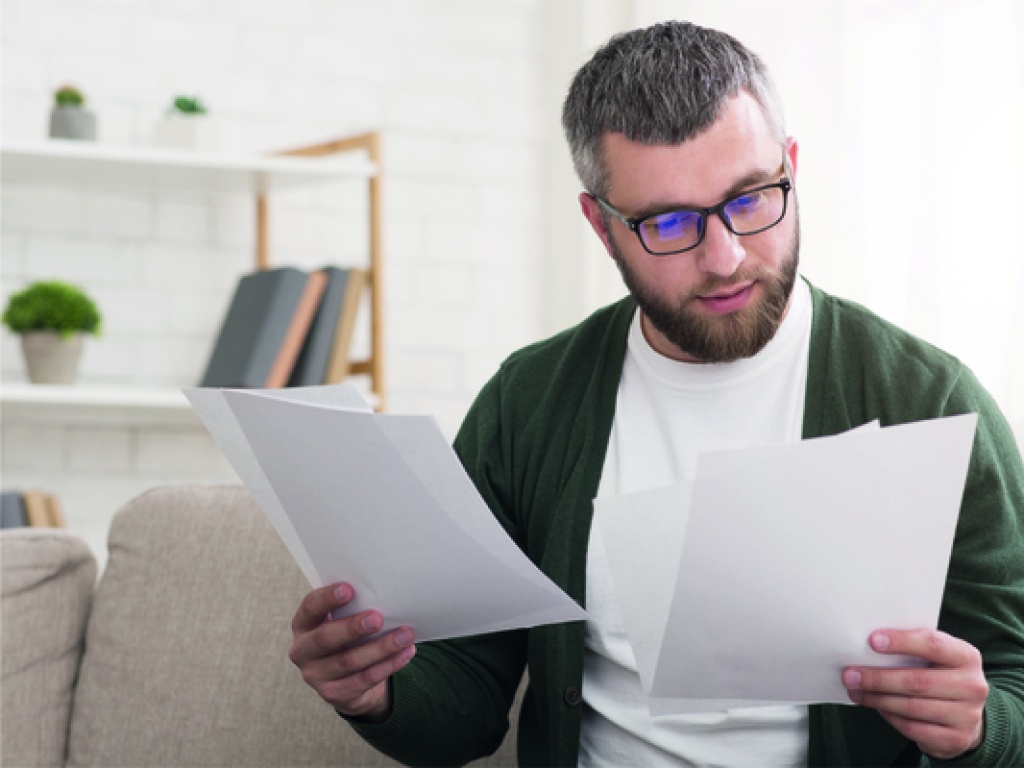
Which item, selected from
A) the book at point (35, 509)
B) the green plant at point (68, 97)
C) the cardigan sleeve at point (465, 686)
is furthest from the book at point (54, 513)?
the cardigan sleeve at point (465, 686)

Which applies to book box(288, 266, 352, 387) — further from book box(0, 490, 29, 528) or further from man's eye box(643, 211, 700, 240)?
man's eye box(643, 211, 700, 240)

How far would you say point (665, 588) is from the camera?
2.92 feet

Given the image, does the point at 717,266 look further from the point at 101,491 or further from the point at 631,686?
the point at 101,491

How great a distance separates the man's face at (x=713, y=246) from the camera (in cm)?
119

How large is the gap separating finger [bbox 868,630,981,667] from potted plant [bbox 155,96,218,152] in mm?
2005

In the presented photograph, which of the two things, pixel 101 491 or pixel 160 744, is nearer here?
pixel 160 744

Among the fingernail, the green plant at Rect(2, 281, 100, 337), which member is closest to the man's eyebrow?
the fingernail

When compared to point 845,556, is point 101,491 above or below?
below

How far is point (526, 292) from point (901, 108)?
121 centimetres

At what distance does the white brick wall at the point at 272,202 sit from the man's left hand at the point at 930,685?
2042mm

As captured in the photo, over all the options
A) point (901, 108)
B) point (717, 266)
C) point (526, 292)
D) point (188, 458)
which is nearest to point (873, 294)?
point (901, 108)

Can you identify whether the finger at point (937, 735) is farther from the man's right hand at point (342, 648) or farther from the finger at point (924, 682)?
the man's right hand at point (342, 648)

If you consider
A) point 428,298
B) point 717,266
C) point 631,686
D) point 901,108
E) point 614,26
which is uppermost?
point 614,26

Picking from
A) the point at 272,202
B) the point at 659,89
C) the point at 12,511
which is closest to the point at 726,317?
the point at 659,89
